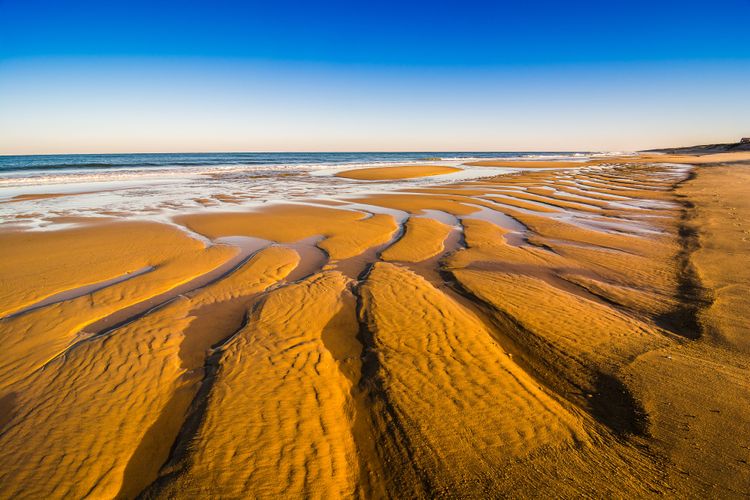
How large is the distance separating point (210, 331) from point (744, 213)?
18856mm

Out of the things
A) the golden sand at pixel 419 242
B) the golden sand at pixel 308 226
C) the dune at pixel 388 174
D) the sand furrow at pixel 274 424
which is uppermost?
the dune at pixel 388 174

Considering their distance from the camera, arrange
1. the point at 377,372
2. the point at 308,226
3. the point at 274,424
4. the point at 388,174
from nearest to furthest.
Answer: the point at 274,424
the point at 377,372
the point at 308,226
the point at 388,174

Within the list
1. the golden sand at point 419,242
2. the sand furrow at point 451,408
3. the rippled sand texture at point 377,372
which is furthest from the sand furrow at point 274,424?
the golden sand at point 419,242

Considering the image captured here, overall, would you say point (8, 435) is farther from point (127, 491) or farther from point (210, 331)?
point (210, 331)

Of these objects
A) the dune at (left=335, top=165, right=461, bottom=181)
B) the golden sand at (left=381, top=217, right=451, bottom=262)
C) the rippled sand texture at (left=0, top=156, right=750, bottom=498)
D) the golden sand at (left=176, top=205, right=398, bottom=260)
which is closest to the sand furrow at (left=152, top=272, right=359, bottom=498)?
the rippled sand texture at (left=0, top=156, right=750, bottom=498)

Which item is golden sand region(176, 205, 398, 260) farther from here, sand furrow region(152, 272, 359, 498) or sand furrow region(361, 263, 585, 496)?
sand furrow region(361, 263, 585, 496)

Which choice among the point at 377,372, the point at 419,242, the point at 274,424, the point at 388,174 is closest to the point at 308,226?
the point at 419,242

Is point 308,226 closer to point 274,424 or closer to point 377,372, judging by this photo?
point 377,372

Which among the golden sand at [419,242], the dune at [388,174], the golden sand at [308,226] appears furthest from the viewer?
the dune at [388,174]

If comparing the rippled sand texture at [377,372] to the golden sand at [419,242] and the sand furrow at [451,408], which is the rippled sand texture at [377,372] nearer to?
A: the sand furrow at [451,408]

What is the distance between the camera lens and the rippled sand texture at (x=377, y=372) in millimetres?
3123

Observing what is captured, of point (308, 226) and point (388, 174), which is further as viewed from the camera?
point (388, 174)

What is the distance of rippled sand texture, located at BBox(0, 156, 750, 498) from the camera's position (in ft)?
10.2

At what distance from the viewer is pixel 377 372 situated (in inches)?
180
